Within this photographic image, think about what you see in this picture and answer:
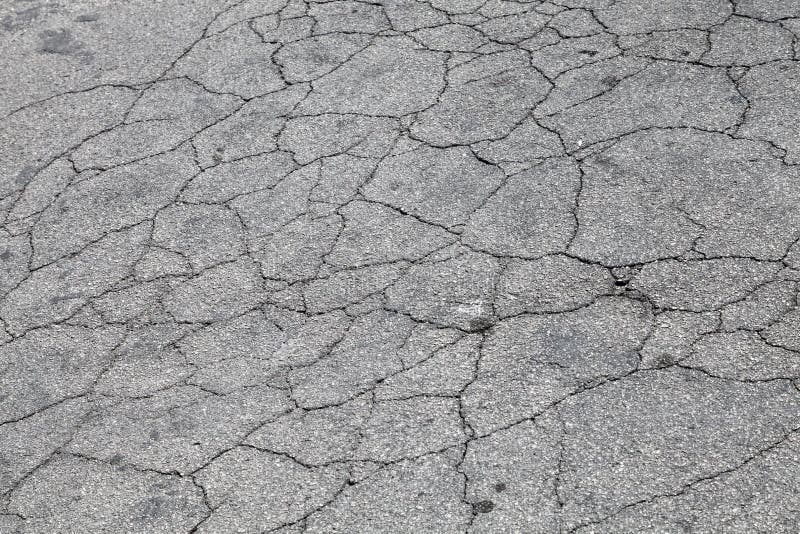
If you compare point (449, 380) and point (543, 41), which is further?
point (543, 41)

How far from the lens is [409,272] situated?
4.24 m

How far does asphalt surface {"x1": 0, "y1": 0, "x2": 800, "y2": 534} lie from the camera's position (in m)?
3.42

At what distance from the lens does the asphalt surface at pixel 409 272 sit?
3424mm

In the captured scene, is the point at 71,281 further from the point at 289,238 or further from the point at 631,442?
the point at 631,442

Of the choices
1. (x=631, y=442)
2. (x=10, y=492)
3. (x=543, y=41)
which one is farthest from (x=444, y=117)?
(x=10, y=492)

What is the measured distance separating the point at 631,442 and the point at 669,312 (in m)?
0.68

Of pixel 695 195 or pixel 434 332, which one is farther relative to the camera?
pixel 695 195

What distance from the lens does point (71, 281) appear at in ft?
14.8

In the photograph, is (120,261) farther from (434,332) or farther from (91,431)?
(434,332)

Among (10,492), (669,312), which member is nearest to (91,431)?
(10,492)

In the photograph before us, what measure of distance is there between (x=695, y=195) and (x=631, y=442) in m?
1.42

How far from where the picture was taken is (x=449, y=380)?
3.74 m

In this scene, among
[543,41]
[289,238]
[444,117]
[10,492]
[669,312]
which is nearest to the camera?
[10,492]

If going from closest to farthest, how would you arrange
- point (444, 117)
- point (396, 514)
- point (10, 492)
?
point (396, 514)
point (10, 492)
point (444, 117)
